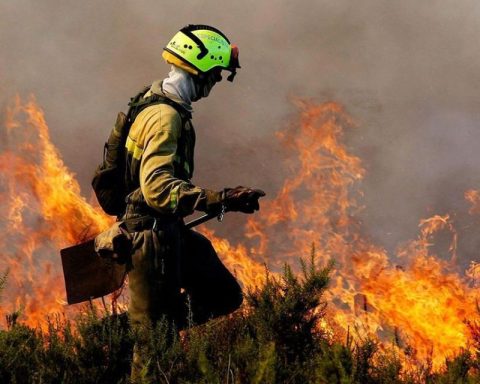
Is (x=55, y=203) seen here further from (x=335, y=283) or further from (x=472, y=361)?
(x=472, y=361)

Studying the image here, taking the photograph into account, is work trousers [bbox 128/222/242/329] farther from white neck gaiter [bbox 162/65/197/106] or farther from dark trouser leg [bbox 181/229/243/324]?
white neck gaiter [bbox 162/65/197/106]

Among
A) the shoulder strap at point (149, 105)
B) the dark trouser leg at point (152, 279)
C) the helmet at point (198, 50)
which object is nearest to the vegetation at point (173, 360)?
the dark trouser leg at point (152, 279)

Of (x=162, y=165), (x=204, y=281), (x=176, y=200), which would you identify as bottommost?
(x=204, y=281)

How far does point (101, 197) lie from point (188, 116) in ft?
2.71

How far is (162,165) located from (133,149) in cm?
45

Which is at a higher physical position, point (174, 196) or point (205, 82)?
point (205, 82)

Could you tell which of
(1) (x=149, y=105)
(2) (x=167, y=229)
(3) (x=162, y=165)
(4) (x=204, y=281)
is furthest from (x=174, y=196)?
(4) (x=204, y=281)

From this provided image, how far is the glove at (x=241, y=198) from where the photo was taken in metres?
3.97

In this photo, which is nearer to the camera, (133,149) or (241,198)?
(241,198)

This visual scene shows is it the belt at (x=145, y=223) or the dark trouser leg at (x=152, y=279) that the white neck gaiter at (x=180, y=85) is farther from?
the dark trouser leg at (x=152, y=279)

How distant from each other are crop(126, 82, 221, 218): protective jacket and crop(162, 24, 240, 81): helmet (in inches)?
9.0

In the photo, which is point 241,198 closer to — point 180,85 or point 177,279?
point 177,279

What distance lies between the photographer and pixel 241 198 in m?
3.96

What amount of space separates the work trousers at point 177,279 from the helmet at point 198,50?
3.48 feet
